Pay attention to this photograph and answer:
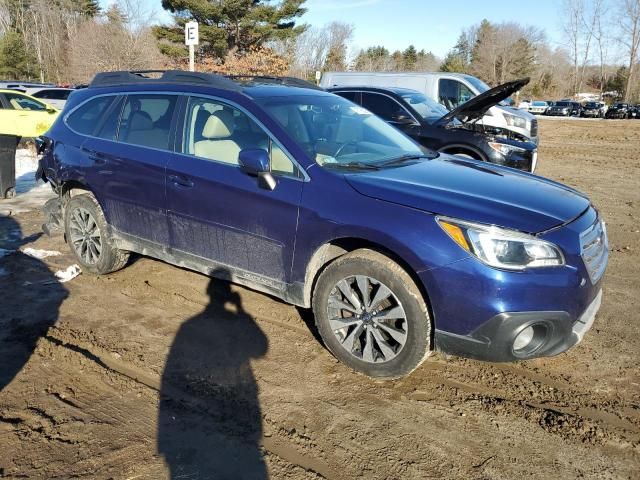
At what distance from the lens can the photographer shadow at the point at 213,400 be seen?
2.63 metres

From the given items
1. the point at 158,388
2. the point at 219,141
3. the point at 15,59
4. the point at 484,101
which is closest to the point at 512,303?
the point at 158,388

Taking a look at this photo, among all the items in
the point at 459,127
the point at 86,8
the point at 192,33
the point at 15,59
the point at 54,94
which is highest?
the point at 86,8

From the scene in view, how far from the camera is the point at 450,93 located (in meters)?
11.6

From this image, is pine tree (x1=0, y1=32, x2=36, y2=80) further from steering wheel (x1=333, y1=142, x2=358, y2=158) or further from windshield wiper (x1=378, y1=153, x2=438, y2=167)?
windshield wiper (x1=378, y1=153, x2=438, y2=167)

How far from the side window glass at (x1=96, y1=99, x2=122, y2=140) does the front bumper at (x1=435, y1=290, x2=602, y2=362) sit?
3462 millimetres

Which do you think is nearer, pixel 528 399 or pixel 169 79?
pixel 528 399

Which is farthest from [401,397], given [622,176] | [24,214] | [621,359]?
[622,176]

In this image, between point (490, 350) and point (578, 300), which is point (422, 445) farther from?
point (578, 300)

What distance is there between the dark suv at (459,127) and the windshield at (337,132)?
10.2 feet

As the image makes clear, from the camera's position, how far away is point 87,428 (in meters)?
2.88

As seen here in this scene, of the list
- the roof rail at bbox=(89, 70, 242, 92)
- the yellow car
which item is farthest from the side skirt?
the yellow car

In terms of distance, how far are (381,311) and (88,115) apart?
362cm

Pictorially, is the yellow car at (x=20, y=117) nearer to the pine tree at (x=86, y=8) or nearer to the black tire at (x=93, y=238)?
the black tire at (x=93, y=238)

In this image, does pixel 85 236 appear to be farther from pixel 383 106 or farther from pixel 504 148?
pixel 504 148
